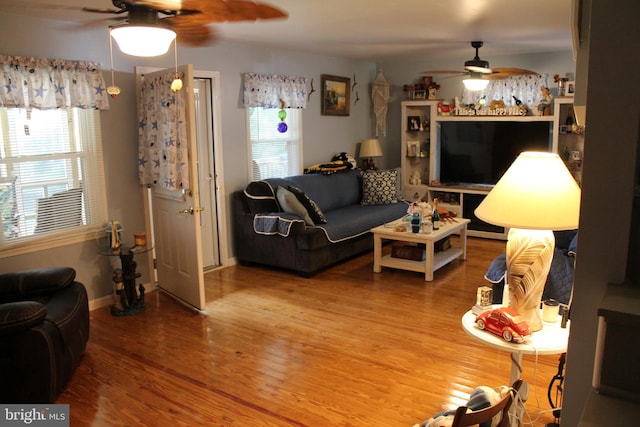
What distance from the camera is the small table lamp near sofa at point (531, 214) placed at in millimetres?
2100

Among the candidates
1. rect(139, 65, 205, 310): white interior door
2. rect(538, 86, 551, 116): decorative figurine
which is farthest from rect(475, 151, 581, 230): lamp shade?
rect(538, 86, 551, 116): decorative figurine

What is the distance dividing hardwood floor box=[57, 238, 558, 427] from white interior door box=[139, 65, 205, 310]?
0.18 meters

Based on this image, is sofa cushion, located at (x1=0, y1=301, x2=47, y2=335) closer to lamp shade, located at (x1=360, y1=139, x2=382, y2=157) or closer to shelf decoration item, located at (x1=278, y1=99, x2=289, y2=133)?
shelf decoration item, located at (x1=278, y1=99, x2=289, y2=133)

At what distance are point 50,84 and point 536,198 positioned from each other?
3390 mm

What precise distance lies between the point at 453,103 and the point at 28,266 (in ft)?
17.9

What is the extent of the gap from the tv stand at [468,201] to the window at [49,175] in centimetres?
441

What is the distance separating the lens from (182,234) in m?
4.27

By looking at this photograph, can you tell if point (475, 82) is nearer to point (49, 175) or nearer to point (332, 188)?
point (332, 188)

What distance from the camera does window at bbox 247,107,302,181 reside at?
579 cm

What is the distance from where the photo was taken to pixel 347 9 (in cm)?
369

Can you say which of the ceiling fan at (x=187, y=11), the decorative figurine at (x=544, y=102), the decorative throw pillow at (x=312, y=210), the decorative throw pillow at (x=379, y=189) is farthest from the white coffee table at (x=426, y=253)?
the ceiling fan at (x=187, y=11)

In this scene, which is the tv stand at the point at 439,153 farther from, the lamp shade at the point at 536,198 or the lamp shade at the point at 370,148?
the lamp shade at the point at 536,198

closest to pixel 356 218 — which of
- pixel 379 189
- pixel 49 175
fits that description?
pixel 379 189

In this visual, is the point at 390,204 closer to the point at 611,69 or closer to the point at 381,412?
the point at 381,412
